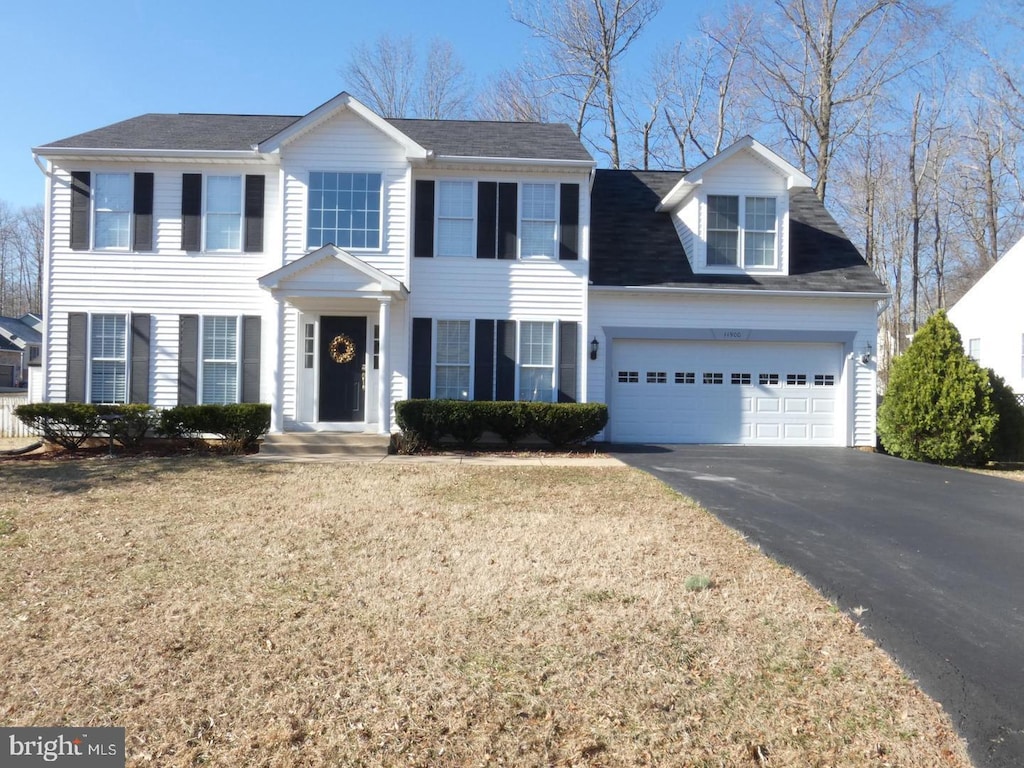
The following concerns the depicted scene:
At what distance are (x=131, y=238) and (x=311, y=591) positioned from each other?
36.0 ft

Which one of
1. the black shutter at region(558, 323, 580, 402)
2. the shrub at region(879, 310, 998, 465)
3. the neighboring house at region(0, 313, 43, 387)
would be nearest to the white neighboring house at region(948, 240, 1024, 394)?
the shrub at region(879, 310, 998, 465)

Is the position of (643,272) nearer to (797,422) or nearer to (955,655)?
(797,422)

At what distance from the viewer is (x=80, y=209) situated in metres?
12.2

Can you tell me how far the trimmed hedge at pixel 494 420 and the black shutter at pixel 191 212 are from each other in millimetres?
5358

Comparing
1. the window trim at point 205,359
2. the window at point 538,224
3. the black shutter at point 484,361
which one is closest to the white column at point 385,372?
the black shutter at point 484,361

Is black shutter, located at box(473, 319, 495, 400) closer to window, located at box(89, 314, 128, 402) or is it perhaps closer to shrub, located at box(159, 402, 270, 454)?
shrub, located at box(159, 402, 270, 454)

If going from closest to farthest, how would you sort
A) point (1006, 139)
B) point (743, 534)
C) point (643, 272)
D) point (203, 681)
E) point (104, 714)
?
point (104, 714) < point (203, 681) < point (743, 534) < point (643, 272) < point (1006, 139)

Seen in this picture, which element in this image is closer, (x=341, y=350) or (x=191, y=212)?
(x=191, y=212)

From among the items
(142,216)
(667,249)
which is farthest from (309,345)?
Result: (667,249)

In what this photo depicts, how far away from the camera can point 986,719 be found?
276 cm

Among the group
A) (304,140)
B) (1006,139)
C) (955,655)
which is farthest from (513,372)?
(1006,139)

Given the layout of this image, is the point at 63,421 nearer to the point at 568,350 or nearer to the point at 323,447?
the point at 323,447

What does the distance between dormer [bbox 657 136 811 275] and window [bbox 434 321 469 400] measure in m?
5.17

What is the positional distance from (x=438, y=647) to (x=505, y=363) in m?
9.12
